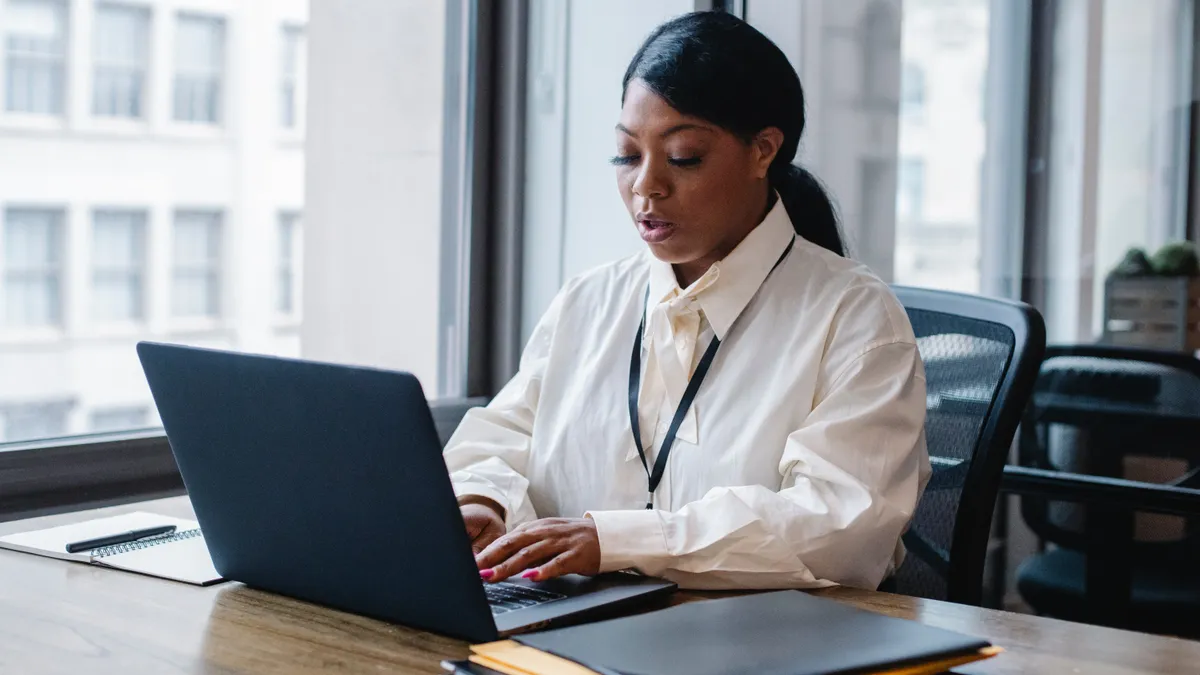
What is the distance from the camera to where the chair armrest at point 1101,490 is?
6.81 feet

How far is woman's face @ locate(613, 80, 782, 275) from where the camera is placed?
153 centimetres

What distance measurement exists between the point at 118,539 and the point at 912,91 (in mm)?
1646

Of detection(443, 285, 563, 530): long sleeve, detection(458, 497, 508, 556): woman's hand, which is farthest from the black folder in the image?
detection(443, 285, 563, 530): long sleeve

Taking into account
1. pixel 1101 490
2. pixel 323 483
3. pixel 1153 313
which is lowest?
pixel 1101 490

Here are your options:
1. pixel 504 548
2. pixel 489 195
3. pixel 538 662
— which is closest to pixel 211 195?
pixel 489 195

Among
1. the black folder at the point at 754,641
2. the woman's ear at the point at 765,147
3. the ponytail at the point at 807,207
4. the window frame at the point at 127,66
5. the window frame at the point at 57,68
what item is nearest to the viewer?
the black folder at the point at 754,641

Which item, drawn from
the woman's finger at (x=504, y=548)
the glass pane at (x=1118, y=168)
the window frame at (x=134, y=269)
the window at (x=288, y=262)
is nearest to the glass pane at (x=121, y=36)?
the window frame at (x=134, y=269)

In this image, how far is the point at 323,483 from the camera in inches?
40.5

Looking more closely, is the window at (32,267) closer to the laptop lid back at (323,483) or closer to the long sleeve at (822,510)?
the laptop lid back at (323,483)

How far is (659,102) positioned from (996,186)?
0.98 m

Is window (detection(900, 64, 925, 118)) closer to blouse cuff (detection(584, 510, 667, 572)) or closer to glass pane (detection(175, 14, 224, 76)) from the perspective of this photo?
glass pane (detection(175, 14, 224, 76))

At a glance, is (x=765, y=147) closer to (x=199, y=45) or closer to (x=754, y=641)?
(x=754, y=641)

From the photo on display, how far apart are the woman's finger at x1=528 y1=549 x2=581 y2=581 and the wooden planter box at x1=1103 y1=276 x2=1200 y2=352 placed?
4.39ft

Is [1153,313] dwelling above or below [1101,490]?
above
